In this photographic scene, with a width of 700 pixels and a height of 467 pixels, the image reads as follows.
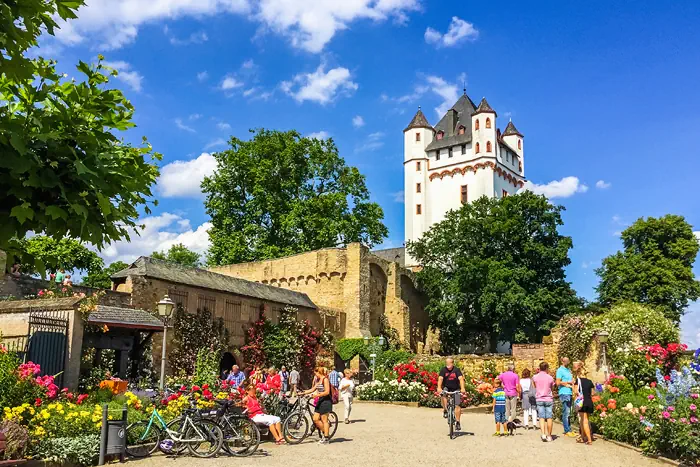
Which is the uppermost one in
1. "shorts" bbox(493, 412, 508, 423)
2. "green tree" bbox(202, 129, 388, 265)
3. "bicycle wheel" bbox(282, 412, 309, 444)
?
"green tree" bbox(202, 129, 388, 265)

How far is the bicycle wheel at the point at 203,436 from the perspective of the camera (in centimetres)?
1088

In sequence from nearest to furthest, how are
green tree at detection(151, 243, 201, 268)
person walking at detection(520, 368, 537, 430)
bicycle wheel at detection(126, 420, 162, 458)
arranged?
bicycle wheel at detection(126, 420, 162, 458) < person walking at detection(520, 368, 537, 430) < green tree at detection(151, 243, 201, 268)

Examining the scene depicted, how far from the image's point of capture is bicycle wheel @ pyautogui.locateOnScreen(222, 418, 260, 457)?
11.1 meters

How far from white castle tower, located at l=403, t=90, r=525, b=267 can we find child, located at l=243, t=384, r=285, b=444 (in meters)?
44.6

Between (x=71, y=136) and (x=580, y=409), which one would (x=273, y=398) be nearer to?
(x=580, y=409)

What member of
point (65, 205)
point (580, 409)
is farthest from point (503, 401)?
point (65, 205)

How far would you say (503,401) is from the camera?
13656 millimetres

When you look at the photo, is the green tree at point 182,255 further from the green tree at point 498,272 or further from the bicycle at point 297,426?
the bicycle at point 297,426

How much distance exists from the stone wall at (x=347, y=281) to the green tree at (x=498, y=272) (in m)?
3.06

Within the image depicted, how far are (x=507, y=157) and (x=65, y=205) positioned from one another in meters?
58.5

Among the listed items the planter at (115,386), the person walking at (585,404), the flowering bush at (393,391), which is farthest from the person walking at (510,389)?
the planter at (115,386)

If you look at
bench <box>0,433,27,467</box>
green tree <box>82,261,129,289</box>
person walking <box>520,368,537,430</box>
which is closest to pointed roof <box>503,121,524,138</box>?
green tree <box>82,261,129,289</box>

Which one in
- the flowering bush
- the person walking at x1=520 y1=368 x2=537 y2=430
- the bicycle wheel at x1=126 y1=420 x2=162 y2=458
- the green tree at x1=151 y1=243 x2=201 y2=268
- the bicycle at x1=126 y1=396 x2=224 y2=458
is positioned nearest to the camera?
the bicycle wheel at x1=126 y1=420 x2=162 y2=458

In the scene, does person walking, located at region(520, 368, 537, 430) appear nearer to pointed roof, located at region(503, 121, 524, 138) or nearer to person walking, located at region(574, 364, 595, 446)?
person walking, located at region(574, 364, 595, 446)
